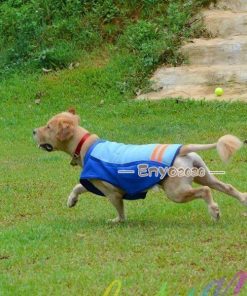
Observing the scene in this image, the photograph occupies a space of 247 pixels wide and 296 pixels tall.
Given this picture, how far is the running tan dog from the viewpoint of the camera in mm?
7577

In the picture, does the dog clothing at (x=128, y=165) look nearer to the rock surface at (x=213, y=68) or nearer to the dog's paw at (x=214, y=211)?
the dog's paw at (x=214, y=211)

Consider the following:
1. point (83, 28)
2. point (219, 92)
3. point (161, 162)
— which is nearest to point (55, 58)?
point (83, 28)

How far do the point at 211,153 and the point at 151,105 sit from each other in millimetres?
3734

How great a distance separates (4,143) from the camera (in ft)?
43.6

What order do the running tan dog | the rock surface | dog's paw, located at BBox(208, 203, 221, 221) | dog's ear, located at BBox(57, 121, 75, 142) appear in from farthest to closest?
the rock surface → dog's ear, located at BBox(57, 121, 75, 142) → dog's paw, located at BBox(208, 203, 221, 221) → the running tan dog

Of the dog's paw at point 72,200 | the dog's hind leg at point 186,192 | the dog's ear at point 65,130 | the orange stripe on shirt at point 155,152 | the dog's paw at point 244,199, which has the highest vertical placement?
the orange stripe on shirt at point 155,152

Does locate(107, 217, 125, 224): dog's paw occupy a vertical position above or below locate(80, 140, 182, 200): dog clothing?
below

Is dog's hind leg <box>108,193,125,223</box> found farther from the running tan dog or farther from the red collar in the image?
the red collar

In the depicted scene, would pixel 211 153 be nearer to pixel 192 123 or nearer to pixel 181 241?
pixel 192 123

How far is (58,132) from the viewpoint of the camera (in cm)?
823

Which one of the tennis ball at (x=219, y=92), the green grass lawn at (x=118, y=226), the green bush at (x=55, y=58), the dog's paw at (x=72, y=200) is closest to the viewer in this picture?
the green grass lawn at (x=118, y=226)

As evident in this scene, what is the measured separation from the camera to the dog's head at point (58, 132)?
820 centimetres

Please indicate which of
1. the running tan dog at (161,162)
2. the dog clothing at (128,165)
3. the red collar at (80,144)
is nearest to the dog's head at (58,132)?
the running tan dog at (161,162)

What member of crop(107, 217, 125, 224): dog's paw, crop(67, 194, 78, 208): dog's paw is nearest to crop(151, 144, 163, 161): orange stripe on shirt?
crop(107, 217, 125, 224): dog's paw
